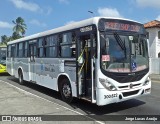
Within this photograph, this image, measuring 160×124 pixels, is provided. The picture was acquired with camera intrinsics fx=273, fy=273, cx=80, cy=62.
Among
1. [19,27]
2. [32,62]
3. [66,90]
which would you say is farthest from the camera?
[19,27]

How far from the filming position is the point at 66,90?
1039 cm

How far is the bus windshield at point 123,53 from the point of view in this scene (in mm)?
8312

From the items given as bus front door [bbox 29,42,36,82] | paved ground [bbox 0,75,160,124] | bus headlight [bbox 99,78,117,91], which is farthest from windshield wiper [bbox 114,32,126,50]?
bus front door [bbox 29,42,36,82]

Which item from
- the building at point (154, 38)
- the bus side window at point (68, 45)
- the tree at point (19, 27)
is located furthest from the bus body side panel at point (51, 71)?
the tree at point (19, 27)

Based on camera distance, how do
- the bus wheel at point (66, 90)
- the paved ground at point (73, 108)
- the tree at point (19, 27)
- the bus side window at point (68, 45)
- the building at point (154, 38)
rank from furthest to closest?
the tree at point (19, 27) < the building at point (154, 38) < the bus wheel at point (66, 90) < the bus side window at point (68, 45) < the paved ground at point (73, 108)

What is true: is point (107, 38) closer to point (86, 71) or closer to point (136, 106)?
point (86, 71)

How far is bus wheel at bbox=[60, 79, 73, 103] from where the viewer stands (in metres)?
10.2

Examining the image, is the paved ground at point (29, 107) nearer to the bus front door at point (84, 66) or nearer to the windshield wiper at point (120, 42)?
the bus front door at point (84, 66)

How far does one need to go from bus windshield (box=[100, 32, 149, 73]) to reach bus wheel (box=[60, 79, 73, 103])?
2.38m

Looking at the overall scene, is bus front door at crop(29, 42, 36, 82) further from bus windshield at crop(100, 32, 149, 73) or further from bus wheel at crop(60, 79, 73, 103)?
bus windshield at crop(100, 32, 149, 73)

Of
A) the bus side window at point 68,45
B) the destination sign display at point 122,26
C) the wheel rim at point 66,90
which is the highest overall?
the destination sign display at point 122,26

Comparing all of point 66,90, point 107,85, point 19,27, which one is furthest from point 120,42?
point 19,27

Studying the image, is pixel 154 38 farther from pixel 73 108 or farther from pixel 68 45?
A: pixel 73 108

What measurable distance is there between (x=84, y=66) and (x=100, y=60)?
1134 millimetres
